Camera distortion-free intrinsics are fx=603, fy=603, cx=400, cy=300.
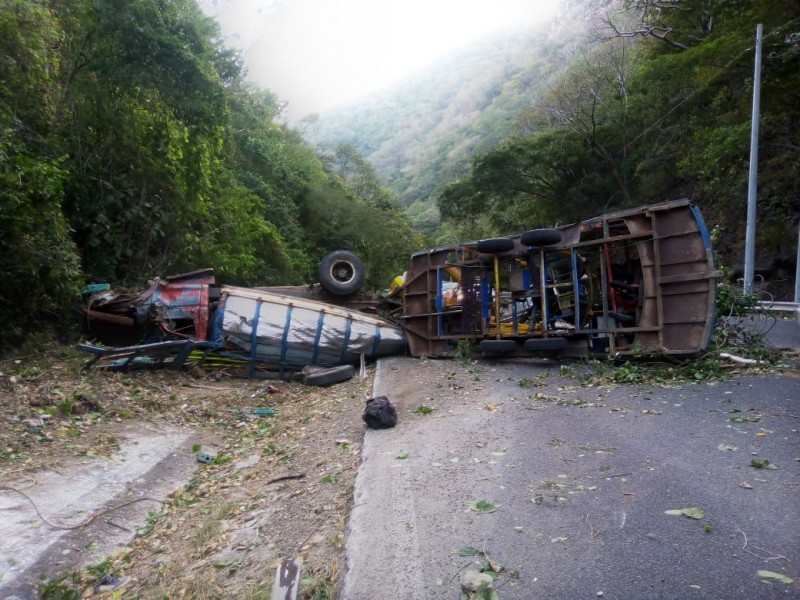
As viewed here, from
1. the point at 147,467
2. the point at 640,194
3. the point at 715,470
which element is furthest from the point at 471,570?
the point at 640,194

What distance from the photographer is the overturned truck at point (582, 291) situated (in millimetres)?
8062

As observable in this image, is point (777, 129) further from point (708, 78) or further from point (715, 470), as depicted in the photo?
point (715, 470)

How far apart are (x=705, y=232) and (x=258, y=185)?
16.4 metres

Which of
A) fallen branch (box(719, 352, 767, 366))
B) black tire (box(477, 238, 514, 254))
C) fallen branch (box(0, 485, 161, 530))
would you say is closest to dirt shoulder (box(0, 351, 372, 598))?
fallen branch (box(0, 485, 161, 530))

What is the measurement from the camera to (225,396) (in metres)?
9.13

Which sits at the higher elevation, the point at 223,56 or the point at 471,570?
the point at 223,56

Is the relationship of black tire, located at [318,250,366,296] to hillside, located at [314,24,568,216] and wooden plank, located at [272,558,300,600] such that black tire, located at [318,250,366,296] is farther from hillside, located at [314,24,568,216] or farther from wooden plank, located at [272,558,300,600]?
hillside, located at [314,24,568,216]

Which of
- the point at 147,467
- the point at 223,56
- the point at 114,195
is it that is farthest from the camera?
the point at 223,56

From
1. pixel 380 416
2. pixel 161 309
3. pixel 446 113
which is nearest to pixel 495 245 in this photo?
pixel 380 416

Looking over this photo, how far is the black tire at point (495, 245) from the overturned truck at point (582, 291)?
0.05 ft

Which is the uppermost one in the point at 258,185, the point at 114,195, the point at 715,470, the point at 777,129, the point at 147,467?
the point at 777,129

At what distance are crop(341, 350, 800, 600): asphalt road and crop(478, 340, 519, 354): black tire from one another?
310 cm

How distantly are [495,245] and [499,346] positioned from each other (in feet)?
5.31

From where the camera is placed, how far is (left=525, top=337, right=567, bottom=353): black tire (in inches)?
349
